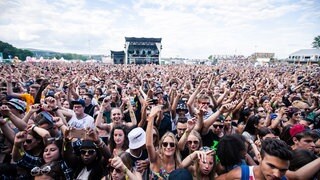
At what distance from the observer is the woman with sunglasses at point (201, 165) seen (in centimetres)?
266

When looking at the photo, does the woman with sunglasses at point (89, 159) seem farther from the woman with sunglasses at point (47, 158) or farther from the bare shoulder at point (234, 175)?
the bare shoulder at point (234, 175)

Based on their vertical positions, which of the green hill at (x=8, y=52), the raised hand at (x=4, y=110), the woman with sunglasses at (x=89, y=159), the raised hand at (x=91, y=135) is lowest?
the woman with sunglasses at (x=89, y=159)

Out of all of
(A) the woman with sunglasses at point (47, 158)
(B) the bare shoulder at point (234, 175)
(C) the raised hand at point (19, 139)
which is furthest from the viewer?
(C) the raised hand at point (19, 139)

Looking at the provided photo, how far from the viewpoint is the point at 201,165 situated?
2.69 metres

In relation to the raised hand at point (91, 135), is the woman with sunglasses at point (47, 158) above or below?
below

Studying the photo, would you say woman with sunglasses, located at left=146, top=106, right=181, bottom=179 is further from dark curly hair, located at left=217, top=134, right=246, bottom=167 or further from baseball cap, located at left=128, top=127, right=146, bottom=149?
dark curly hair, located at left=217, top=134, right=246, bottom=167

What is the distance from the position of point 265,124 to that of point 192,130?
2.01m

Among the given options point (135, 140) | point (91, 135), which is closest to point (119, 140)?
point (135, 140)

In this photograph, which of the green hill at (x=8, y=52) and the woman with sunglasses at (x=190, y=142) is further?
the green hill at (x=8, y=52)

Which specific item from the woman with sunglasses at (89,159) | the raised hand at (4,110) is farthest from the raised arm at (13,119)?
the woman with sunglasses at (89,159)

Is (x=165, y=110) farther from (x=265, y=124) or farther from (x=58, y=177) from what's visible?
(x=58, y=177)

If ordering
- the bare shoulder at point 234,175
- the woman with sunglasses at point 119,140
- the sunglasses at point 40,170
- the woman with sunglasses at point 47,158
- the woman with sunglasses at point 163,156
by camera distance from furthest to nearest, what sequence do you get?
the woman with sunglasses at point 119,140
the woman with sunglasses at point 163,156
the woman with sunglasses at point 47,158
the sunglasses at point 40,170
the bare shoulder at point 234,175

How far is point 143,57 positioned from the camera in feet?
165

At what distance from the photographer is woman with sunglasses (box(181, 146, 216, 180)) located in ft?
8.71
